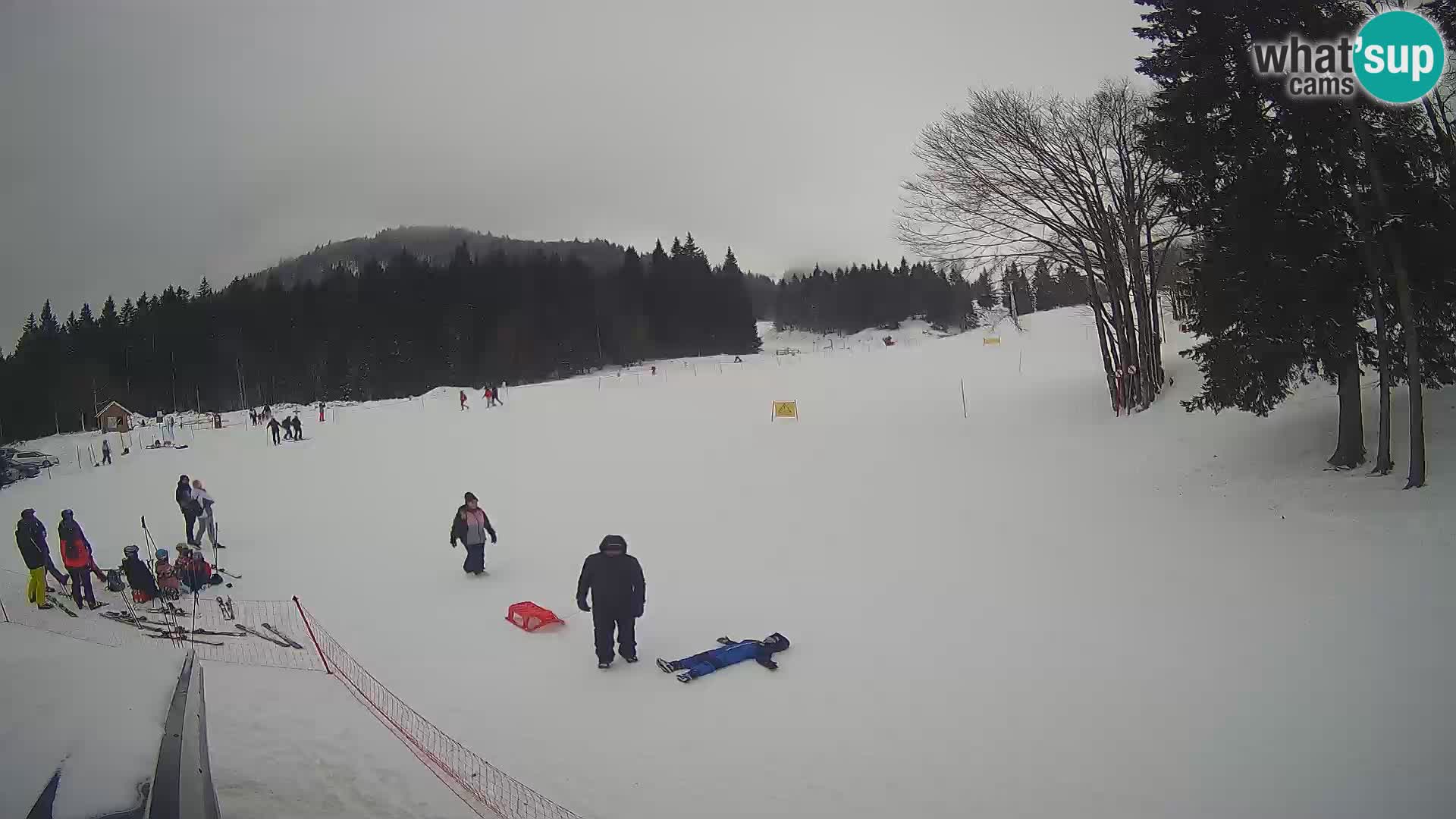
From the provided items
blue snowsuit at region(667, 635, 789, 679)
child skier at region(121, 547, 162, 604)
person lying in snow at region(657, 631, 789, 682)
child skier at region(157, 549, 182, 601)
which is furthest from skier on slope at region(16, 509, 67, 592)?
blue snowsuit at region(667, 635, 789, 679)

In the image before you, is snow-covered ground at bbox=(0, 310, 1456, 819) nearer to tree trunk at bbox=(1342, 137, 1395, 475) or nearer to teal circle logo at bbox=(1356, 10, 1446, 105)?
tree trunk at bbox=(1342, 137, 1395, 475)

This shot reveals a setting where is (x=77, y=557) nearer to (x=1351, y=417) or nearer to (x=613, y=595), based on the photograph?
(x=613, y=595)

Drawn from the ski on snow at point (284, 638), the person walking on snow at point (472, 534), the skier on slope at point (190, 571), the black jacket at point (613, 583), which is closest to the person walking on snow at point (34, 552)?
the skier on slope at point (190, 571)

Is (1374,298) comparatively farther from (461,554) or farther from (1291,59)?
(461,554)

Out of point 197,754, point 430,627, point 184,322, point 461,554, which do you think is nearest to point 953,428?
point 461,554

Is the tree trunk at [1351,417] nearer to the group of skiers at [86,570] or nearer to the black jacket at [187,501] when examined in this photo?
the group of skiers at [86,570]

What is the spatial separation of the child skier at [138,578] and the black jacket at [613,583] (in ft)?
25.2

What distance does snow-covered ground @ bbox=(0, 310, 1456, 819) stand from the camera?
4977 millimetres

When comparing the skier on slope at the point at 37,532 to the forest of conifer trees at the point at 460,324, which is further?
the forest of conifer trees at the point at 460,324

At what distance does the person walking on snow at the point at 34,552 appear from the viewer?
31.3 ft

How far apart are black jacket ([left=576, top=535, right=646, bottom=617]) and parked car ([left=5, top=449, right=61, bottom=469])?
9.57 m

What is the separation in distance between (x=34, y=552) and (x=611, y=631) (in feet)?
28.7

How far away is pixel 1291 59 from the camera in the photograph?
1072 cm

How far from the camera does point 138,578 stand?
10.3 metres
